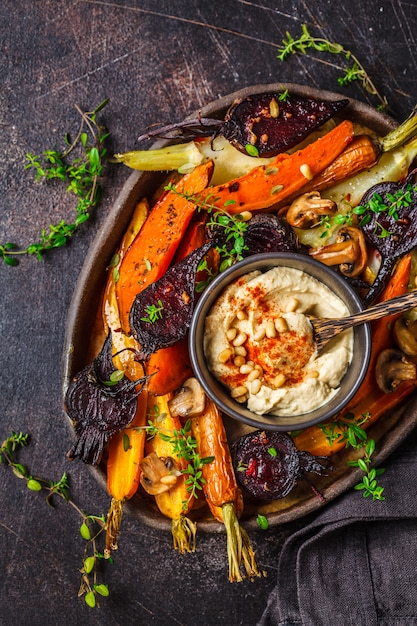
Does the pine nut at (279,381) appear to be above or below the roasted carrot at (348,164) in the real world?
below

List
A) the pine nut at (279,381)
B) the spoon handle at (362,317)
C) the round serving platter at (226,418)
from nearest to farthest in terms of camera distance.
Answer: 1. the spoon handle at (362,317)
2. the pine nut at (279,381)
3. the round serving platter at (226,418)

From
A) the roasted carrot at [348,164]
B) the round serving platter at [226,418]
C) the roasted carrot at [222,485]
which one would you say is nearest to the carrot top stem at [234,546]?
the roasted carrot at [222,485]

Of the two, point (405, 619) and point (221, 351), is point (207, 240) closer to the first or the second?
point (221, 351)

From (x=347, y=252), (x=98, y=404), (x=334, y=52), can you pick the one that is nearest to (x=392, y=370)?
(x=347, y=252)

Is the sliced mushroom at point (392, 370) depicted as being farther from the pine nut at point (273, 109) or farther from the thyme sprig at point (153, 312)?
the pine nut at point (273, 109)

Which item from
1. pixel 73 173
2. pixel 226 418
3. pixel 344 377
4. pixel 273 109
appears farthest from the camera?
pixel 73 173


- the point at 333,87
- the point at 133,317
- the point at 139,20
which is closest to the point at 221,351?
the point at 133,317

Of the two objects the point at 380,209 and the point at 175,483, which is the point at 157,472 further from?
the point at 380,209

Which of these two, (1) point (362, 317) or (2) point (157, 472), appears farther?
(2) point (157, 472)
